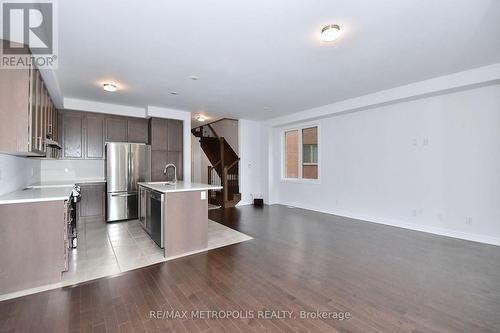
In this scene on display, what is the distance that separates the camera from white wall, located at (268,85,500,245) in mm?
3711

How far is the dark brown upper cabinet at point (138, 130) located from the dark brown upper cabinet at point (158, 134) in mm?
277

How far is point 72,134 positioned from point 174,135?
85.6 inches

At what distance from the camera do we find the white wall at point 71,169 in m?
4.93

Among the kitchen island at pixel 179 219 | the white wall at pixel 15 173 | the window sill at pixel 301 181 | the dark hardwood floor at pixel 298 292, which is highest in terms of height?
the white wall at pixel 15 173

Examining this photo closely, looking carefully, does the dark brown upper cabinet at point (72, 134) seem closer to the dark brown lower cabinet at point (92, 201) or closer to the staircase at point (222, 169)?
the dark brown lower cabinet at point (92, 201)

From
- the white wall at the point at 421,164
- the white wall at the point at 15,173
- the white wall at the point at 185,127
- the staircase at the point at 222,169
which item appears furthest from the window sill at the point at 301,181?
the white wall at the point at 15,173

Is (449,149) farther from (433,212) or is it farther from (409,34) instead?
(409,34)

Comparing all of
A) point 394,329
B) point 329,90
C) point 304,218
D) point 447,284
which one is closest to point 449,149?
point 329,90

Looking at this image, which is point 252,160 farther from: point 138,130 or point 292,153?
point 138,130

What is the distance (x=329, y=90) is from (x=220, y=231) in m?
3.53

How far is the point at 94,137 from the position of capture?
5.21 metres

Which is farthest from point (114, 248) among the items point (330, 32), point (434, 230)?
point (434, 230)

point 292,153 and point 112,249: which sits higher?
point 292,153

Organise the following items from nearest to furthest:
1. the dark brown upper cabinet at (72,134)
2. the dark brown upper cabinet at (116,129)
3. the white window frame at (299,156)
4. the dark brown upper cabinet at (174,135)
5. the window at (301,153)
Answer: the dark brown upper cabinet at (72,134) → the dark brown upper cabinet at (116,129) → the dark brown upper cabinet at (174,135) → the white window frame at (299,156) → the window at (301,153)
